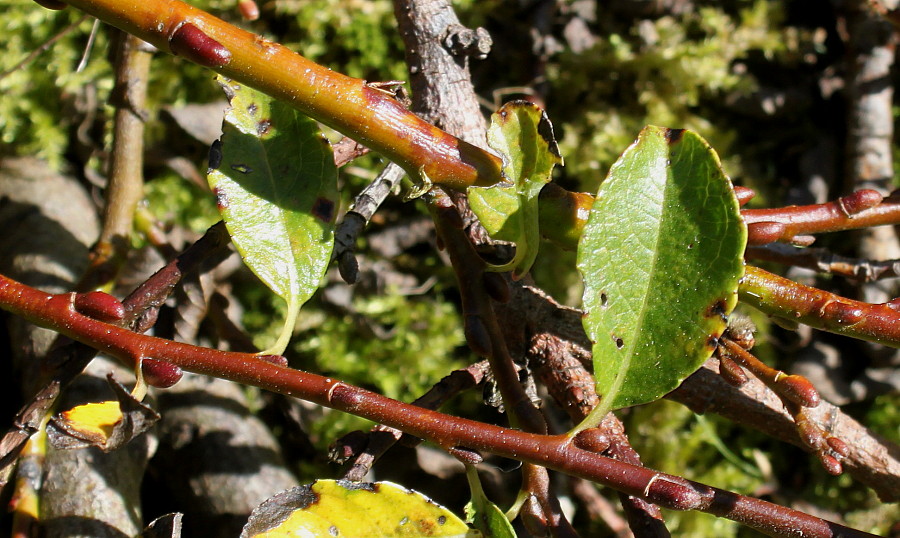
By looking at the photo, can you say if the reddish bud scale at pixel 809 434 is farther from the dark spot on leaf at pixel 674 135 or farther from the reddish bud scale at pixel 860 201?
the dark spot on leaf at pixel 674 135

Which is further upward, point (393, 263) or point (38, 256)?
point (38, 256)

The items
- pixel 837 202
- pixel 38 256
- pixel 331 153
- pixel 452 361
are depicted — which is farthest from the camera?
pixel 452 361

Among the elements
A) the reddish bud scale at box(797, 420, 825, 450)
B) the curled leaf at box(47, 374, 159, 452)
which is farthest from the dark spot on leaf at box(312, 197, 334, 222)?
the reddish bud scale at box(797, 420, 825, 450)

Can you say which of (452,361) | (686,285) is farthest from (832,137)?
(686,285)

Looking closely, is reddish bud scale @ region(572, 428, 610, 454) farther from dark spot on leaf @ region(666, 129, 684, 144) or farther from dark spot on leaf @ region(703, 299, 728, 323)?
dark spot on leaf @ region(666, 129, 684, 144)

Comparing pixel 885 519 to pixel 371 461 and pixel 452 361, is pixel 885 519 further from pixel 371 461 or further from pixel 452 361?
pixel 371 461

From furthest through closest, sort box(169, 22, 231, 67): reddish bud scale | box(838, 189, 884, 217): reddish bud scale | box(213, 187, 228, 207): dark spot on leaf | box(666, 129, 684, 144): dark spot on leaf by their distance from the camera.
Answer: box(838, 189, 884, 217): reddish bud scale < box(213, 187, 228, 207): dark spot on leaf < box(666, 129, 684, 144): dark spot on leaf < box(169, 22, 231, 67): reddish bud scale

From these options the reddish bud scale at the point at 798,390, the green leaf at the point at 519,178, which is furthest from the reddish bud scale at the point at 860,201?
the green leaf at the point at 519,178

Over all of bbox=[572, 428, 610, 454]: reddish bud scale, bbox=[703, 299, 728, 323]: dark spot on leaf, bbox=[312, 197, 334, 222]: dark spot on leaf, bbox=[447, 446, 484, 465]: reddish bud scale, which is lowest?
bbox=[572, 428, 610, 454]: reddish bud scale

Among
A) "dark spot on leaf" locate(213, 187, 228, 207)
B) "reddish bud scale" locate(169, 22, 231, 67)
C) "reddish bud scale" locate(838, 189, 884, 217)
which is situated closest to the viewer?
"reddish bud scale" locate(169, 22, 231, 67)
